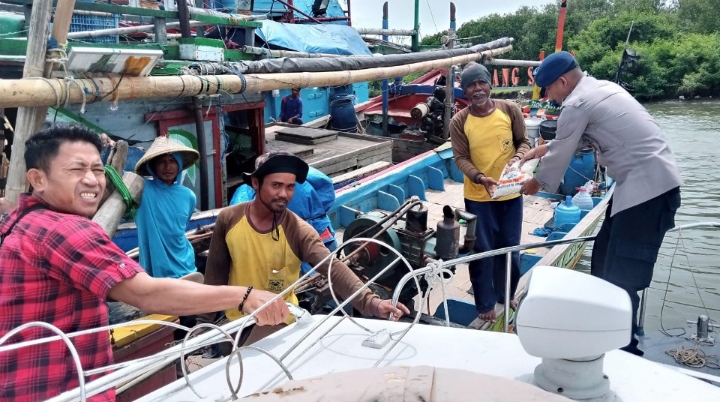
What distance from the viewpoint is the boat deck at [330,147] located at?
733 centimetres

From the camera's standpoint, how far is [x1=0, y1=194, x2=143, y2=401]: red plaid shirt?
62.5 inches

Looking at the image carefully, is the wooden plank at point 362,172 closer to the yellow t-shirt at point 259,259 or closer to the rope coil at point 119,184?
the rope coil at point 119,184

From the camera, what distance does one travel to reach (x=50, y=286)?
1662mm

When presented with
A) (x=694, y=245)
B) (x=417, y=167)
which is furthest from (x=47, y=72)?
(x=694, y=245)

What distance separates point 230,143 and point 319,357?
6139 millimetres

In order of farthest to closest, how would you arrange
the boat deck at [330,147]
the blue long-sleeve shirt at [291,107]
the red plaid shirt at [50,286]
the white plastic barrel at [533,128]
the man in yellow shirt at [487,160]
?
1. the blue long-sleeve shirt at [291,107]
2. the white plastic barrel at [533,128]
3. the boat deck at [330,147]
4. the man in yellow shirt at [487,160]
5. the red plaid shirt at [50,286]

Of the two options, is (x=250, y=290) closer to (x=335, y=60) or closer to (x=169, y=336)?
(x=169, y=336)

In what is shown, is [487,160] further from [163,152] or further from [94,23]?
[94,23]

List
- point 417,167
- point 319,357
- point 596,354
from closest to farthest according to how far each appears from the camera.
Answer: point 596,354
point 319,357
point 417,167

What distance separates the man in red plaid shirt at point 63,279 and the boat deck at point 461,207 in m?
3.64

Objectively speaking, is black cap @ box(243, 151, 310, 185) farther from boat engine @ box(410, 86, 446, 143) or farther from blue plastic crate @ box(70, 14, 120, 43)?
boat engine @ box(410, 86, 446, 143)

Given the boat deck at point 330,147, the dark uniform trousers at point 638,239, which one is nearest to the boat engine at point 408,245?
the dark uniform trousers at point 638,239

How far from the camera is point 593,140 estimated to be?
302 centimetres

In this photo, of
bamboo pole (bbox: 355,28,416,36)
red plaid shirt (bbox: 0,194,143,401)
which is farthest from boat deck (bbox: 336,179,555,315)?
bamboo pole (bbox: 355,28,416,36)
